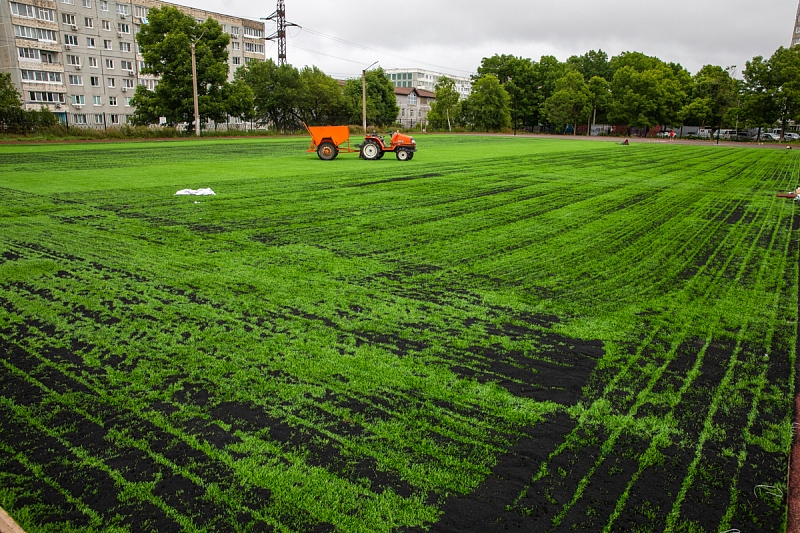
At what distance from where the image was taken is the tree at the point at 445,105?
70375 mm

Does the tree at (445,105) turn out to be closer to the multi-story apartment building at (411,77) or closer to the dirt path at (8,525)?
the dirt path at (8,525)

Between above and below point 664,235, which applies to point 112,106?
above

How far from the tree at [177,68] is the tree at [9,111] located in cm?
928

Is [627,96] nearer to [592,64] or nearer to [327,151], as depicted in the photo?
[592,64]

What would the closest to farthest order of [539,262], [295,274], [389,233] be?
[295,274], [539,262], [389,233]

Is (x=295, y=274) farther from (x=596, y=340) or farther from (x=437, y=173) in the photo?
(x=437, y=173)

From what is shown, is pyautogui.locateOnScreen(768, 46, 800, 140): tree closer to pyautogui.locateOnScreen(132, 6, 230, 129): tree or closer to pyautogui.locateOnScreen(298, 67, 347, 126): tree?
pyautogui.locateOnScreen(298, 67, 347, 126): tree

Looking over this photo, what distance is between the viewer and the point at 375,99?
211ft

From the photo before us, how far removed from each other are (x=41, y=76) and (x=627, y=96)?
6029cm

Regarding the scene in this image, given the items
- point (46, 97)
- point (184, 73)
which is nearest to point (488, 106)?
point (184, 73)

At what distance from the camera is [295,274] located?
5500 mm

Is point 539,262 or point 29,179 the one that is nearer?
point 539,262

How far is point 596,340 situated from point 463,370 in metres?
1.16

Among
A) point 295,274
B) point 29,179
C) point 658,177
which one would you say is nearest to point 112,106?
point 29,179
